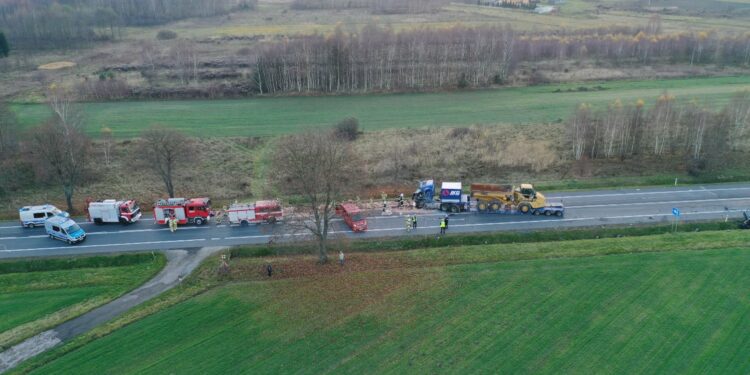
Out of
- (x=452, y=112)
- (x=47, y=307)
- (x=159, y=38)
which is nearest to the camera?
(x=47, y=307)

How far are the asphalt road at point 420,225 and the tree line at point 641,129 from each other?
983 cm

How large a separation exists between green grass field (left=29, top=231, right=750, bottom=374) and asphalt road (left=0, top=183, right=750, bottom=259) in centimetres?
521

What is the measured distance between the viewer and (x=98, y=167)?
5834 cm

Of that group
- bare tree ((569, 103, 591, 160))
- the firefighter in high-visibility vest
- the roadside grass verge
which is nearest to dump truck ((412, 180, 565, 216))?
the roadside grass verge

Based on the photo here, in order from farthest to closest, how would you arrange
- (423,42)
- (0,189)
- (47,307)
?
(423,42) → (0,189) → (47,307)

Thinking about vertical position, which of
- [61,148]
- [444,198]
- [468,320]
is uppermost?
[61,148]

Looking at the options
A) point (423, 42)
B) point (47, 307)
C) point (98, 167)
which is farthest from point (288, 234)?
point (423, 42)

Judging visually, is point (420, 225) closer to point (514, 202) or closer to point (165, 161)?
point (514, 202)

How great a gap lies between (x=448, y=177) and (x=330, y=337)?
95.8 feet

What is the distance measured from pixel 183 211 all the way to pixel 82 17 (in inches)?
4149

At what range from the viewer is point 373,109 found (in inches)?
3059

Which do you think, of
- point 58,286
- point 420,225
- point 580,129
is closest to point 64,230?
point 58,286

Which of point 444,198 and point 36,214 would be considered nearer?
point 36,214

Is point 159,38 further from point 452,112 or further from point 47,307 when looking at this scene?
point 47,307
